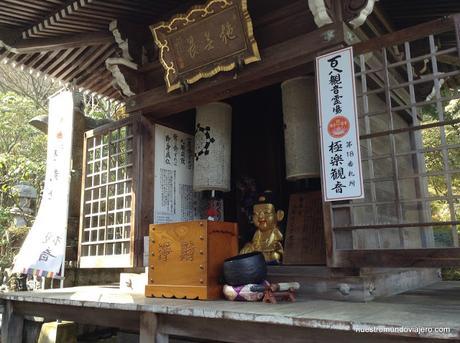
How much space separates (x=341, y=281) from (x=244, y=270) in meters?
1.01

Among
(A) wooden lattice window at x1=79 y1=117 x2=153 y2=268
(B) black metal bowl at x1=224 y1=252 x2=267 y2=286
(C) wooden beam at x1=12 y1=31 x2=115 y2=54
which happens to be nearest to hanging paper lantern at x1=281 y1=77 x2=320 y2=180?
(B) black metal bowl at x1=224 y1=252 x2=267 y2=286

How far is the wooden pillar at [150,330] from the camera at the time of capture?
153 inches

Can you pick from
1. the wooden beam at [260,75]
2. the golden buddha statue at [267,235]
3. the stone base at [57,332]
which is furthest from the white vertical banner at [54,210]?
the golden buddha statue at [267,235]

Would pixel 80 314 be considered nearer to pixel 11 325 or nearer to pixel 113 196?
pixel 11 325

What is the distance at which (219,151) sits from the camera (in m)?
6.50

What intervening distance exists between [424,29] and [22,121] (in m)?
17.3

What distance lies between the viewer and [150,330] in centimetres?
391

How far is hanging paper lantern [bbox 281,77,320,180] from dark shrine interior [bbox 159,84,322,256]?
146 centimetres

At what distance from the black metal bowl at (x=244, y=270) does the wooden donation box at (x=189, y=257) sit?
0.23m

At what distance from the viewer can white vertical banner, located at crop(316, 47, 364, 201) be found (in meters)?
4.02

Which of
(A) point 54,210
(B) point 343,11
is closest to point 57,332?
(A) point 54,210

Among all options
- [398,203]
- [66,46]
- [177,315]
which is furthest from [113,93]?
[398,203]

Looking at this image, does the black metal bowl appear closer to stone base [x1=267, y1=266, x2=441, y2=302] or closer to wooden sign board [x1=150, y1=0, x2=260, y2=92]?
stone base [x1=267, y1=266, x2=441, y2=302]

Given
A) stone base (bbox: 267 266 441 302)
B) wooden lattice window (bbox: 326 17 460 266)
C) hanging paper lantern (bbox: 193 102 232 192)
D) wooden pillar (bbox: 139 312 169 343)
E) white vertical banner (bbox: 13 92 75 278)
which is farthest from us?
hanging paper lantern (bbox: 193 102 232 192)
